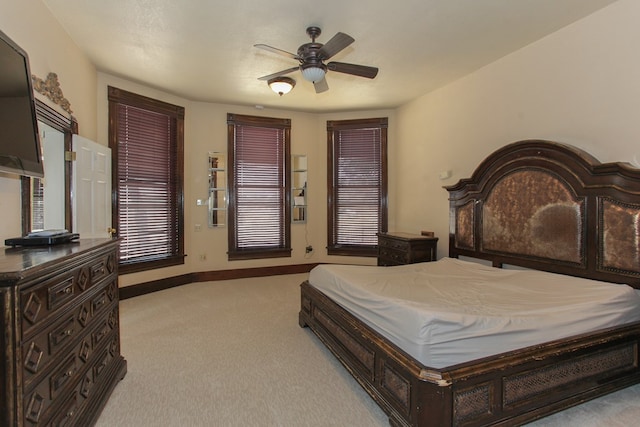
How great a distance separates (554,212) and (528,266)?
588 mm

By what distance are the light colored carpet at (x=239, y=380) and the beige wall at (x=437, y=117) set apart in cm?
138

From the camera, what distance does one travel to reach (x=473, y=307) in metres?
2.03

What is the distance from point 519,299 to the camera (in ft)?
7.33

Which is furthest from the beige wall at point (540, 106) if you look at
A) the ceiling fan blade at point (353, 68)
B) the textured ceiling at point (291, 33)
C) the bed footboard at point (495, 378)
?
the ceiling fan blade at point (353, 68)

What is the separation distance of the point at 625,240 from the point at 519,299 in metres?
1.00

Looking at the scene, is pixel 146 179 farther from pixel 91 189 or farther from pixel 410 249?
pixel 410 249

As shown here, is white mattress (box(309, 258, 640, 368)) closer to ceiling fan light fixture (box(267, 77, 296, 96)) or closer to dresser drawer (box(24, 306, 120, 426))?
dresser drawer (box(24, 306, 120, 426))

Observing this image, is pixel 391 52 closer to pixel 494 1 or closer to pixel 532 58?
pixel 494 1

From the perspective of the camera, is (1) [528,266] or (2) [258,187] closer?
(1) [528,266]

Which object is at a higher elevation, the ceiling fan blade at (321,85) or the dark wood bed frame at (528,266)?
the ceiling fan blade at (321,85)

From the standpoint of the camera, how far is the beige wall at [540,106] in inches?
102

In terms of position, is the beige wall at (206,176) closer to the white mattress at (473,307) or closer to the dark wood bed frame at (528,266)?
the dark wood bed frame at (528,266)

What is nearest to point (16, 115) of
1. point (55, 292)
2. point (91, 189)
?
point (55, 292)

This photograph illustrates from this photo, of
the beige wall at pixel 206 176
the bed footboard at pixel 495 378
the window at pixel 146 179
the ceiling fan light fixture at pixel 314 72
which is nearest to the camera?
the bed footboard at pixel 495 378
